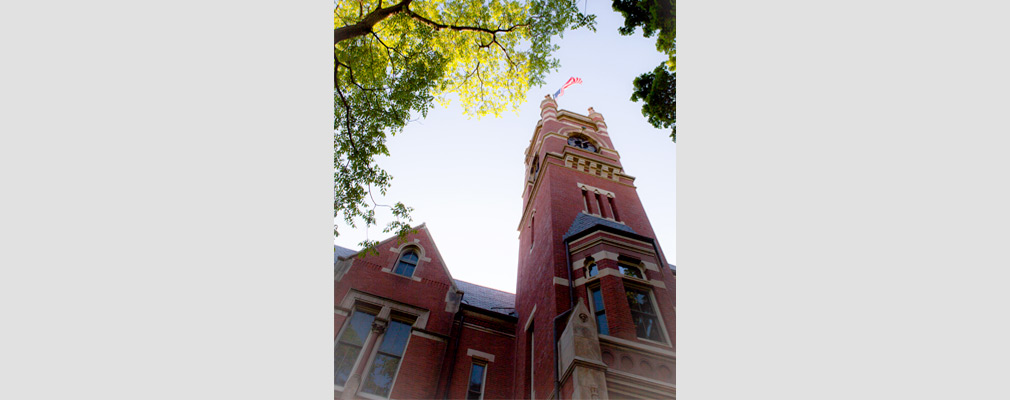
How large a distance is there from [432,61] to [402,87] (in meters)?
1.13

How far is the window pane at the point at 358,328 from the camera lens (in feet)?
37.5

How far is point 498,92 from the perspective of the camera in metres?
13.3

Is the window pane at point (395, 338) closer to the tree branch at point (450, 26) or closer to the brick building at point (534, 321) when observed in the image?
the brick building at point (534, 321)

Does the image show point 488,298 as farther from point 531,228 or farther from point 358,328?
point 358,328

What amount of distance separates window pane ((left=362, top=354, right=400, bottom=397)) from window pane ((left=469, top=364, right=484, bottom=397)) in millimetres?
2098

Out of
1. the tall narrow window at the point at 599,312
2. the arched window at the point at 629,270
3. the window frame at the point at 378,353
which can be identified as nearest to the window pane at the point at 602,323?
the tall narrow window at the point at 599,312

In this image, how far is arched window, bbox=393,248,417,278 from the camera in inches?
553

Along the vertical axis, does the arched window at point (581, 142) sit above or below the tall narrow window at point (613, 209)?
above

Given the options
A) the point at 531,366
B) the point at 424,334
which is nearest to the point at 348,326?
the point at 424,334

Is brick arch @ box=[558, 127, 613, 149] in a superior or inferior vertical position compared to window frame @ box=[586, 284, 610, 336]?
superior

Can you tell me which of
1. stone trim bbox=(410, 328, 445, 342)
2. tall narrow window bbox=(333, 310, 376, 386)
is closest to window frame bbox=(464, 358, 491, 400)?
stone trim bbox=(410, 328, 445, 342)

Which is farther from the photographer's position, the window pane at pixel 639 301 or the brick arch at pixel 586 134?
the brick arch at pixel 586 134

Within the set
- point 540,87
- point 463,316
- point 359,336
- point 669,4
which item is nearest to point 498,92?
point 540,87

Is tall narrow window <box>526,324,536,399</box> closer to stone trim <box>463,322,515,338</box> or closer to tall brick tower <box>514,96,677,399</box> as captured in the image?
tall brick tower <box>514,96,677,399</box>
